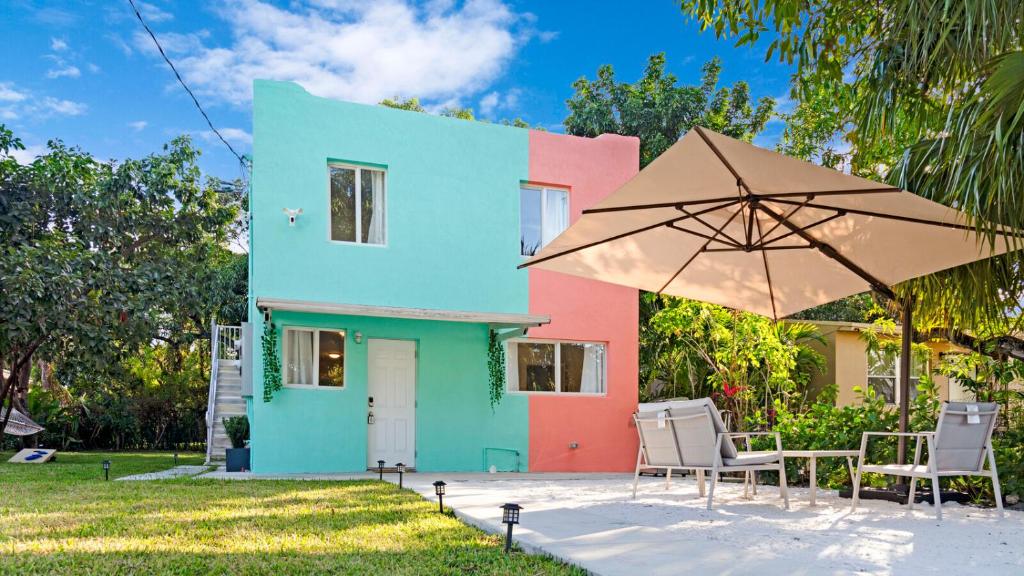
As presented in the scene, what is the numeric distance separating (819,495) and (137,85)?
21.2 m

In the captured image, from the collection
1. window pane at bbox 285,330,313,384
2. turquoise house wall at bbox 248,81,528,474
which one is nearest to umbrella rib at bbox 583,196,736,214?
turquoise house wall at bbox 248,81,528,474

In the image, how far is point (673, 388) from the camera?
15.5 m

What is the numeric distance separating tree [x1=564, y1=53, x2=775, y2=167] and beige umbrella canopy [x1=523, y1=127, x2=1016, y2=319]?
10689mm

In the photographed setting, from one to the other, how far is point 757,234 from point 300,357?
711cm

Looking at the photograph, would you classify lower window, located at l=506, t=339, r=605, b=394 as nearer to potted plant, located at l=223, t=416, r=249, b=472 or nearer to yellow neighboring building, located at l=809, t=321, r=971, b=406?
potted plant, located at l=223, t=416, r=249, b=472

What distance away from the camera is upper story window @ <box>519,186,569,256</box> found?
1345 centimetres

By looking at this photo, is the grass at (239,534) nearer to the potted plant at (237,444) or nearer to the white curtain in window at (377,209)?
the potted plant at (237,444)

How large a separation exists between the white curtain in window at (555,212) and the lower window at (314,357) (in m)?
3.77

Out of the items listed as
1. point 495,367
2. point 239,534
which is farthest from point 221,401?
point 239,534

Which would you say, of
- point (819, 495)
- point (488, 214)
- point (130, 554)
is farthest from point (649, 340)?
point (130, 554)

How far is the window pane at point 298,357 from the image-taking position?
1174 centimetres

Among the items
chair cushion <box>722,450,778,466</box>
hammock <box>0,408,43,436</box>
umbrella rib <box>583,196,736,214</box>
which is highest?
umbrella rib <box>583,196,736,214</box>

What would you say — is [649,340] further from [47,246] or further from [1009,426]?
[47,246]

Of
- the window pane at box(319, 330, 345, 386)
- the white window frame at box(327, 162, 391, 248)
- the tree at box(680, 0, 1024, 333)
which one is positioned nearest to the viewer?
the tree at box(680, 0, 1024, 333)
